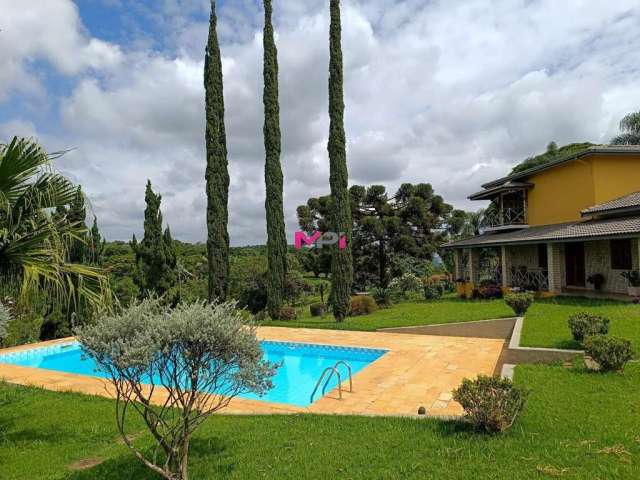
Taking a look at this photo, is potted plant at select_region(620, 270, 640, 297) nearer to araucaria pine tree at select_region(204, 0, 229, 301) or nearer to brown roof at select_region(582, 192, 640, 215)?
brown roof at select_region(582, 192, 640, 215)

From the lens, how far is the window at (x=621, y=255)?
17.1 m

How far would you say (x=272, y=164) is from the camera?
22.1 meters

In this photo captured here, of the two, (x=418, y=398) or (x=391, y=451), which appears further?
(x=418, y=398)

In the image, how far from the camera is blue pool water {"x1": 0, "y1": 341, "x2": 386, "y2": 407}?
420 inches

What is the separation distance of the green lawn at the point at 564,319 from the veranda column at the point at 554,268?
112cm

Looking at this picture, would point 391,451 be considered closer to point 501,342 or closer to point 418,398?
point 418,398

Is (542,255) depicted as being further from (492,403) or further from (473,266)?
(492,403)

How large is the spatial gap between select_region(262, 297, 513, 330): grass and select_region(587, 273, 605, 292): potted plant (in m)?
4.10

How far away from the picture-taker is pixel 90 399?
8.53m

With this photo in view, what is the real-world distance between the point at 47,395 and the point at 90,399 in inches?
48.6

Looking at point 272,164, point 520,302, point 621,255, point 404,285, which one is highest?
point 272,164

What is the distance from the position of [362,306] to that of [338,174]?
267 inches

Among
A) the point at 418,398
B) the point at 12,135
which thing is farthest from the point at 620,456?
the point at 12,135

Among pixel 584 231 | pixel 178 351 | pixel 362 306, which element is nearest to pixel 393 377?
pixel 178 351
